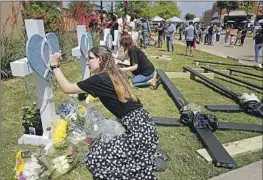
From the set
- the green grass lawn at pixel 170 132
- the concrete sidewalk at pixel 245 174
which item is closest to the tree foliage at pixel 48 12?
the green grass lawn at pixel 170 132

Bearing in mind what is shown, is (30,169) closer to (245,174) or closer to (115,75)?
(115,75)

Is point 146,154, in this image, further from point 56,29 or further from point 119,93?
point 56,29

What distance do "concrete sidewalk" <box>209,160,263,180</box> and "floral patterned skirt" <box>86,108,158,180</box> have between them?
3.71 feet

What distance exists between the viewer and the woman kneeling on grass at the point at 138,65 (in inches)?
257

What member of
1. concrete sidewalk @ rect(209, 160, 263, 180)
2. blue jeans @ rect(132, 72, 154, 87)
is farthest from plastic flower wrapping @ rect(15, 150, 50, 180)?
blue jeans @ rect(132, 72, 154, 87)

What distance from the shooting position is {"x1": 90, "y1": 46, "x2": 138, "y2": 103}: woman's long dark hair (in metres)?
2.53

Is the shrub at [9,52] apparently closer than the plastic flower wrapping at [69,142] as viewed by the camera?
No

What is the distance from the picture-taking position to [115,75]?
2.58 meters

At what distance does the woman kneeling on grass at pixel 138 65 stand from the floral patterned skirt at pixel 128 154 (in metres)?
3.86

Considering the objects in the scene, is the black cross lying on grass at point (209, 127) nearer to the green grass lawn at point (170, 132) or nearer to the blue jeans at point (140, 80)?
the green grass lawn at point (170, 132)

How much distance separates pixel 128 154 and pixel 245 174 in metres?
1.68

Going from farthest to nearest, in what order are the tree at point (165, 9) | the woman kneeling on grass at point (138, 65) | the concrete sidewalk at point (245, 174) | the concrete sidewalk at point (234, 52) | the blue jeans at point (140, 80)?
the tree at point (165, 9)
the concrete sidewalk at point (234, 52)
the blue jeans at point (140, 80)
the woman kneeling on grass at point (138, 65)
the concrete sidewalk at point (245, 174)

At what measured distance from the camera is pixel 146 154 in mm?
2541

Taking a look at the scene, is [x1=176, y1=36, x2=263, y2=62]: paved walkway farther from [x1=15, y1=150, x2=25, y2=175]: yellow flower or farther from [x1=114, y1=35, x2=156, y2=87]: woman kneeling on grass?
[x1=15, y1=150, x2=25, y2=175]: yellow flower
